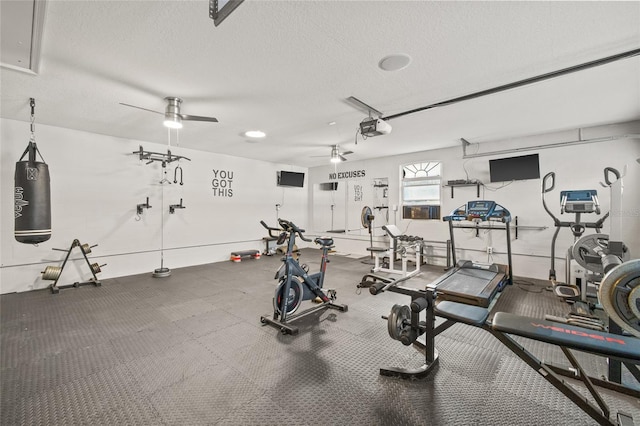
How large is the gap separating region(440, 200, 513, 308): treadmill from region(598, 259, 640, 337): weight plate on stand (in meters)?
1.99

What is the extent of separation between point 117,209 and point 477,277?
267 inches

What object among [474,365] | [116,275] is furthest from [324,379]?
[116,275]

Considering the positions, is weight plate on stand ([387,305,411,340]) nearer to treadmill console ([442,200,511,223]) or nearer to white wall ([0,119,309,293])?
treadmill console ([442,200,511,223])

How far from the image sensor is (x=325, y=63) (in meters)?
2.51

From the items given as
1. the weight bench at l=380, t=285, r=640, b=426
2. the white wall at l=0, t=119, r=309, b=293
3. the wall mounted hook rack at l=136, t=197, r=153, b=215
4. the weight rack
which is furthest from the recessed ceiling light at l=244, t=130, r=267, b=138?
the weight bench at l=380, t=285, r=640, b=426

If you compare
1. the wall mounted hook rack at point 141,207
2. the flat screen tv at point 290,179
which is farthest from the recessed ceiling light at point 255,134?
the flat screen tv at point 290,179

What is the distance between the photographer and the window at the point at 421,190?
21.1 feet

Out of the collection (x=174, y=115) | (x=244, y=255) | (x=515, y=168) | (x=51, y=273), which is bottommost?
(x=244, y=255)

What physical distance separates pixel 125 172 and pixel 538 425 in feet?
22.4

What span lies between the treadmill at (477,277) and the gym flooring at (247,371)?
1.39ft

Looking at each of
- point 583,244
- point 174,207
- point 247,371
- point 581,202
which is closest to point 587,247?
point 583,244

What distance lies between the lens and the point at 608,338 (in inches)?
58.4

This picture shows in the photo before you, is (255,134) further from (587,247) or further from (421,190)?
(587,247)

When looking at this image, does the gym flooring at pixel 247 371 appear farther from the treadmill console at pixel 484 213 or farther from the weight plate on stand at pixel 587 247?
the treadmill console at pixel 484 213
